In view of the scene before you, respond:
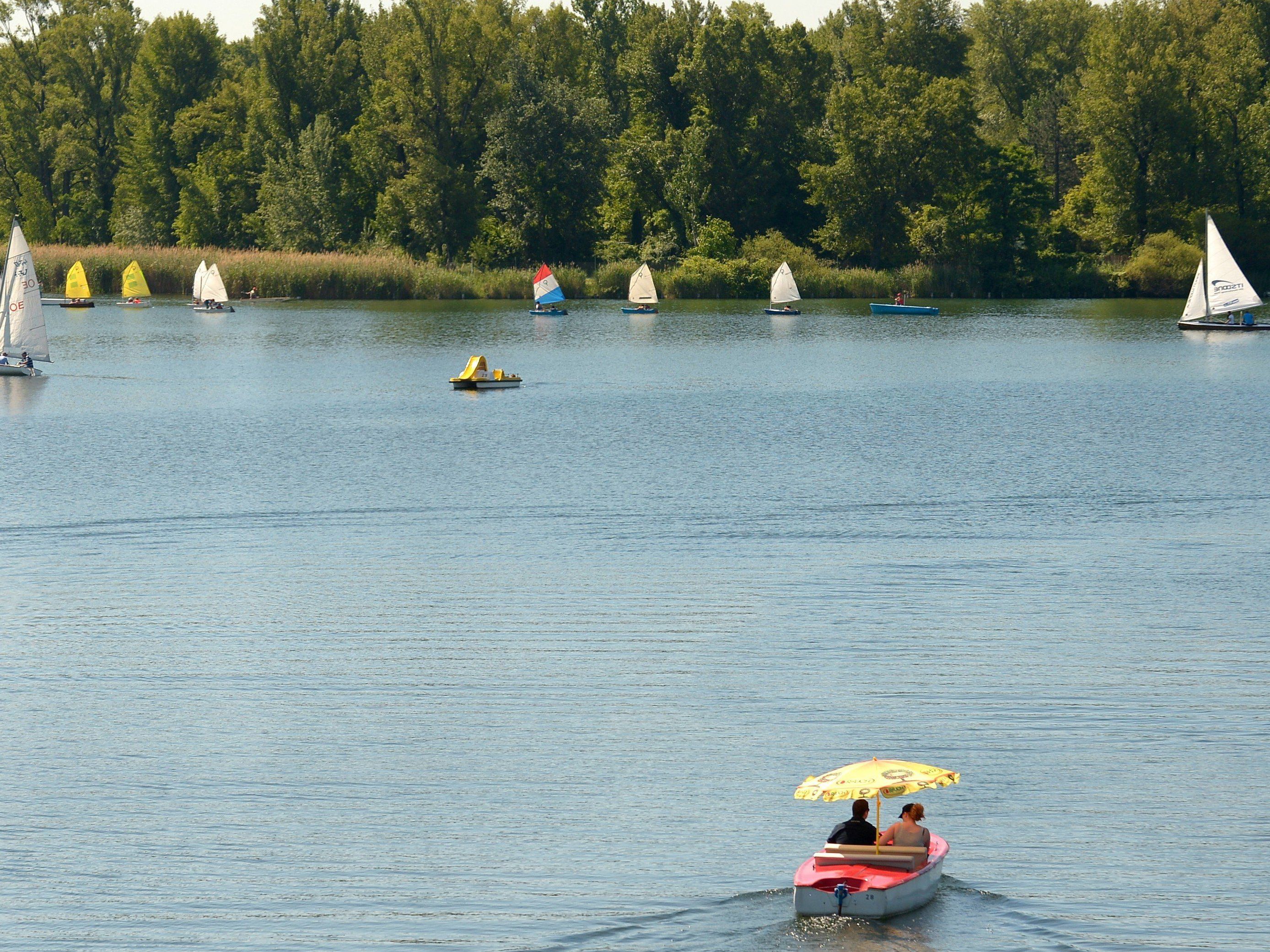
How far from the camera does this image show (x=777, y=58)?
492ft

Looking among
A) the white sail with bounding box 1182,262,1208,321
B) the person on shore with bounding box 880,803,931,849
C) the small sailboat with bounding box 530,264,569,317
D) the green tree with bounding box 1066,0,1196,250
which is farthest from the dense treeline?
the person on shore with bounding box 880,803,931,849

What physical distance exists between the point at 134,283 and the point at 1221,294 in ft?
276

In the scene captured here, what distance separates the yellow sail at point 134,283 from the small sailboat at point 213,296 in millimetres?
7922

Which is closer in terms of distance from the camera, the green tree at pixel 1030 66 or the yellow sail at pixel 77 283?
the yellow sail at pixel 77 283

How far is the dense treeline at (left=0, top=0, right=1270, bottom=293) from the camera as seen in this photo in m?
139

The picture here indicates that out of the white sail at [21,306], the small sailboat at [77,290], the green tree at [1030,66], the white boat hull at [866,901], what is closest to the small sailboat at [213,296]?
the small sailboat at [77,290]

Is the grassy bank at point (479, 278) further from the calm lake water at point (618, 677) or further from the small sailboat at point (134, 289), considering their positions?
the calm lake water at point (618, 677)

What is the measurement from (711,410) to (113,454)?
912 inches

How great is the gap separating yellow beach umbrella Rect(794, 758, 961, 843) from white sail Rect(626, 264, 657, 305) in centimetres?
10328

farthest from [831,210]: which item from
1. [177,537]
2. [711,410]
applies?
[177,537]

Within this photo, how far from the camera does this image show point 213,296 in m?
126

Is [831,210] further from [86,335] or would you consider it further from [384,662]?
[384,662]

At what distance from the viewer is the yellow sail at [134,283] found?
13138 centimetres

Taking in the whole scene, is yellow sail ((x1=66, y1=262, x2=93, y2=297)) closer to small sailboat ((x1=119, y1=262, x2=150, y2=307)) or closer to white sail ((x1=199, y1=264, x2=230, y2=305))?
small sailboat ((x1=119, y1=262, x2=150, y2=307))
